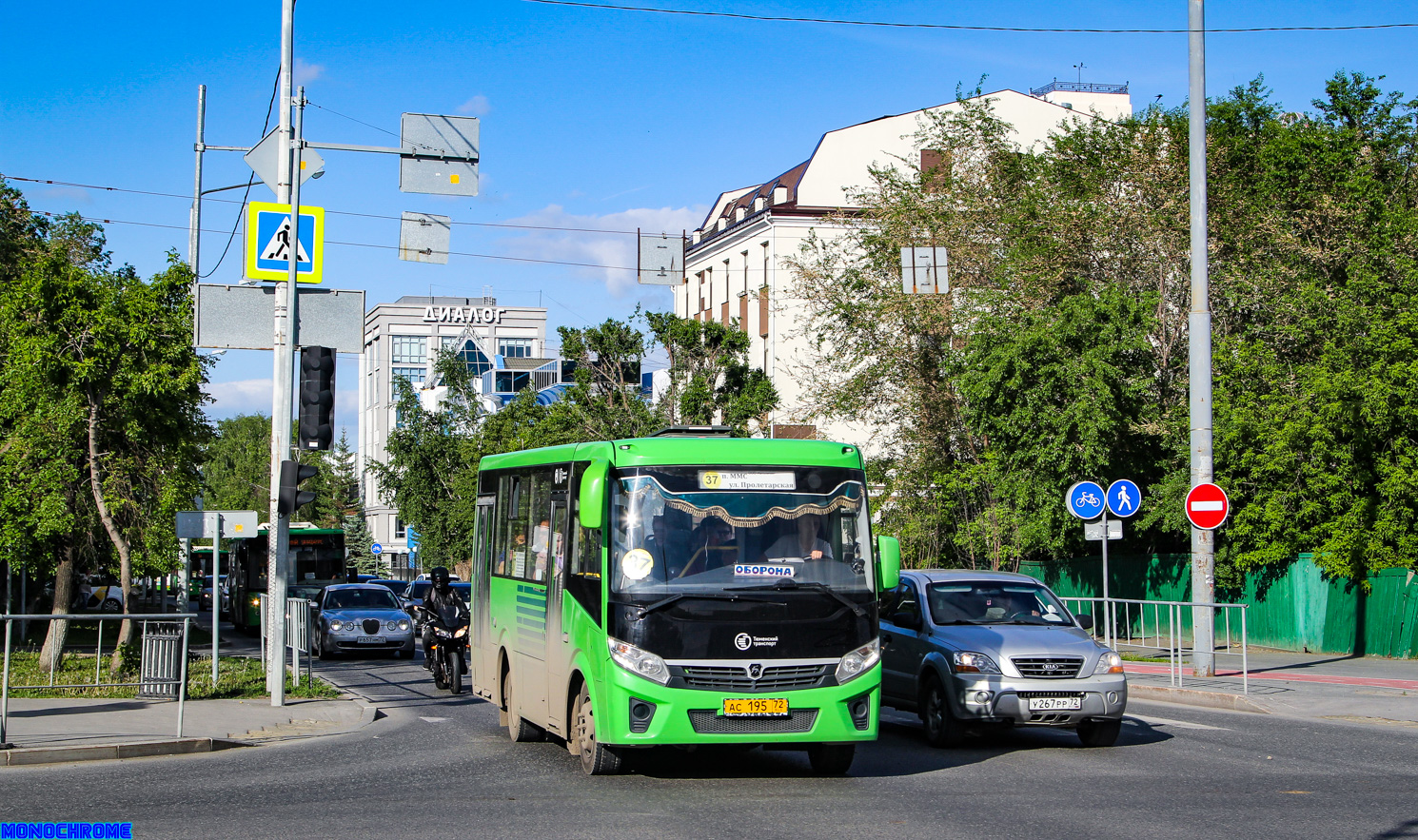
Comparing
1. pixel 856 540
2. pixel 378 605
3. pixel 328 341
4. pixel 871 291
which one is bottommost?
pixel 378 605

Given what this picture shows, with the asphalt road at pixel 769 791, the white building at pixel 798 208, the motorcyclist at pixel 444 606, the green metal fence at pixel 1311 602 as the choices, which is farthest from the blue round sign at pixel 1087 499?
the white building at pixel 798 208

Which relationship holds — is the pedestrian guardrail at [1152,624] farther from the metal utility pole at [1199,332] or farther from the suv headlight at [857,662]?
the suv headlight at [857,662]

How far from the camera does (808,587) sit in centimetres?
1116

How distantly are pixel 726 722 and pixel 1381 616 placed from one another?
19.7 metres

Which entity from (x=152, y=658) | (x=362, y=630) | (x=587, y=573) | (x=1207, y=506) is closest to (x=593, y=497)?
(x=587, y=573)

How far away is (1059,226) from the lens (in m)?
34.4

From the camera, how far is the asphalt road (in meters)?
9.12

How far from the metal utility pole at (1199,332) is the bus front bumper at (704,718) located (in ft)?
38.1

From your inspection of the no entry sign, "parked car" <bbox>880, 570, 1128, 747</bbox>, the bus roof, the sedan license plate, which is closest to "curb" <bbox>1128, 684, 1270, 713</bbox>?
the no entry sign

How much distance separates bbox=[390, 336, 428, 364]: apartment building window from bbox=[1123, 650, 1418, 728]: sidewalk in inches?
4441

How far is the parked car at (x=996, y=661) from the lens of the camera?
13.2m

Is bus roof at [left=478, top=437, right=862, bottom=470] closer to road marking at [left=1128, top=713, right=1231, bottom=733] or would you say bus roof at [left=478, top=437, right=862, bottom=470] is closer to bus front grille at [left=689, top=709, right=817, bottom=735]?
bus front grille at [left=689, top=709, right=817, bottom=735]

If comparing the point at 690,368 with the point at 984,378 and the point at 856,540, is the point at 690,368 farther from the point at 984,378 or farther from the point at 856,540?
the point at 856,540

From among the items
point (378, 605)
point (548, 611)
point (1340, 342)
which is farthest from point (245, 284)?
point (1340, 342)
